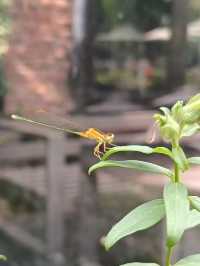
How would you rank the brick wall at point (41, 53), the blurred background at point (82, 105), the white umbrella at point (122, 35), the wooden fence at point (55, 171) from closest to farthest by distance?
the blurred background at point (82, 105) < the wooden fence at point (55, 171) < the white umbrella at point (122, 35) < the brick wall at point (41, 53)

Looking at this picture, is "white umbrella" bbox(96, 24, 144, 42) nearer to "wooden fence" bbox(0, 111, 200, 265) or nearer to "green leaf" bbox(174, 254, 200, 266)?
"wooden fence" bbox(0, 111, 200, 265)

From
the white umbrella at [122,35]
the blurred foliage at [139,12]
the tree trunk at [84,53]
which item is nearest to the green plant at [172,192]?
the blurred foliage at [139,12]

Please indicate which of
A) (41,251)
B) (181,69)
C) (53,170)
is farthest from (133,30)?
(41,251)

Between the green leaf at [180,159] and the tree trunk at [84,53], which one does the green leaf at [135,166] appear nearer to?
the green leaf at [180,159]

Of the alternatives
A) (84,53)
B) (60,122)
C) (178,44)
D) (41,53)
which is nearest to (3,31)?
(41,53)

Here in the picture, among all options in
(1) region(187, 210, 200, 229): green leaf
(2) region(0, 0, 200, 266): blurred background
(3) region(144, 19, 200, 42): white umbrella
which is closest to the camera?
(1) region(187, 210, 200, 229): green leaf

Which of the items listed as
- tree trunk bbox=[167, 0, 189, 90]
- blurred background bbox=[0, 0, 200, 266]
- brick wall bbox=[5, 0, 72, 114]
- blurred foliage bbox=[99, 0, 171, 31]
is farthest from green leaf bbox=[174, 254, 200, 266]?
brick wall bbox=[5, 0, 72, 114]

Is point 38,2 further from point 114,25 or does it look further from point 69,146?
point 69,146
